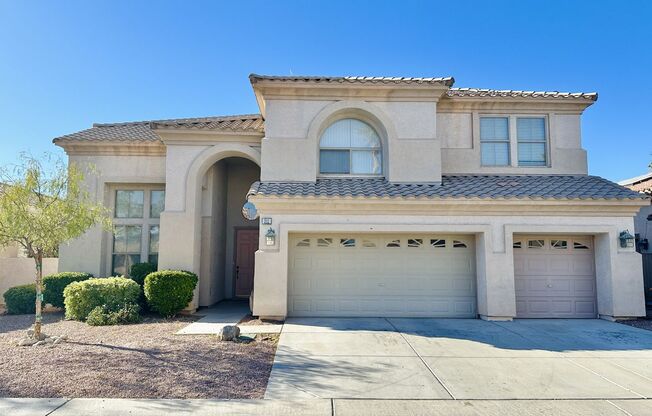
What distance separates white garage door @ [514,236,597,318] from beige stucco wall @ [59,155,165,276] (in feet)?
35.6

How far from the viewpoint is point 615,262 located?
410 inches

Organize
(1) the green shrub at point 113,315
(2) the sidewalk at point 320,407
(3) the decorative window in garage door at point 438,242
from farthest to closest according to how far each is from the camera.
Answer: (3) the decorative window in garage door at point 438,242, (1) the green shrub at point 113,315, (2) the sidewalk at point 320,407

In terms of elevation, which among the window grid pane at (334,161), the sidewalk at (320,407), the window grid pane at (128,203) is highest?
the window grid pane at (334,161)

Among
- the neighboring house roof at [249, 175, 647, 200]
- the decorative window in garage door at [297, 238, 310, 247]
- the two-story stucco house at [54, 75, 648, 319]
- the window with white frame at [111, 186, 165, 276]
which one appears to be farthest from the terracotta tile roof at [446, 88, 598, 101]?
the window with white frame at [111, 186, 165, 276]

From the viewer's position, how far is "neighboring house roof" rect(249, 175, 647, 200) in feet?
33.9

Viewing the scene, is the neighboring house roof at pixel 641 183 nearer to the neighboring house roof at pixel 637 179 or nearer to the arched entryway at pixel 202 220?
the neighboring house roof at pixel 637 179

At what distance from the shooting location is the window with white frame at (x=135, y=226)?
13.1 m

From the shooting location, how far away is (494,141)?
40.9ft

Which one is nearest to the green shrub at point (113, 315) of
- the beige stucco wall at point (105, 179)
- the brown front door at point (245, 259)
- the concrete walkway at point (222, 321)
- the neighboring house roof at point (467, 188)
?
the concrete walkway at point (222, 321)

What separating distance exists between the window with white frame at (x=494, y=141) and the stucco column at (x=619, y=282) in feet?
11.3

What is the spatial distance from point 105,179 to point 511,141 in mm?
12583

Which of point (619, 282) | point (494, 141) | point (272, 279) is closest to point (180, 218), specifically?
point (272, 279)

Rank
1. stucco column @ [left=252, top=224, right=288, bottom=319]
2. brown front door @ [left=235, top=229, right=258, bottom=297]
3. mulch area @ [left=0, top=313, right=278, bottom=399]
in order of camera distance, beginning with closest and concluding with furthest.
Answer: mulch area @ [left=0, top=313, right=278, bottom=399] < stucco column @ [left=252, top=224, right=288, bottom=319] < brown front door @ [left=235, top=229, right=258, bottom=297]

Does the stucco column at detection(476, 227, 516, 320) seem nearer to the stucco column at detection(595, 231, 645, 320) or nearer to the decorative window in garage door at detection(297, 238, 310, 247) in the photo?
the stucco column at detection(595, 231, 645, 320)
